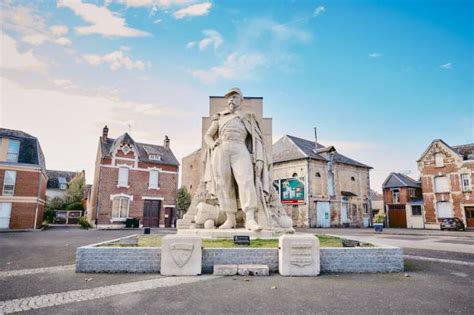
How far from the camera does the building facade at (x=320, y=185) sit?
2984 centimetres

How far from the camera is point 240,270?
5418 millimetres

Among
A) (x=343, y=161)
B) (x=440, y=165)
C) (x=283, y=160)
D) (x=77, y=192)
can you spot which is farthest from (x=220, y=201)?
(x=77, y=192)

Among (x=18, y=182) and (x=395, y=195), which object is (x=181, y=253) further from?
(x=395, y=195)

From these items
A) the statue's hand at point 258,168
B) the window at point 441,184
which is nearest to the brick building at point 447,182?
the window at point 441,184

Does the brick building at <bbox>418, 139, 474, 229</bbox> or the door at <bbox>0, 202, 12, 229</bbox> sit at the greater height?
the brick building at <bbox>418, 139, 474, 229</bbox>

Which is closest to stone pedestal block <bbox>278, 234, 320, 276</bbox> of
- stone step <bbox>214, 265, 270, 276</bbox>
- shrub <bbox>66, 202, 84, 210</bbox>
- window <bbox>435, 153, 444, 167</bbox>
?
stone step <bbox>214, 265, 270, 276</bbox>

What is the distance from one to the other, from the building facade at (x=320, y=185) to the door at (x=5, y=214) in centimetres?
2374

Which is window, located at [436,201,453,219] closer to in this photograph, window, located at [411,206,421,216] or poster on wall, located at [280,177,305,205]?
window, located at [411,206,421,216]

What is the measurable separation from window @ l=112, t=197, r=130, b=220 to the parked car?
2959 centimetres

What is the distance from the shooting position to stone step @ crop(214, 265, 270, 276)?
5.41m

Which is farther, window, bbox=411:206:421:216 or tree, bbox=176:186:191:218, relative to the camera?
tree, bbox=176:186:191:218

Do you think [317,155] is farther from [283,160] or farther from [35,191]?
[35,191]

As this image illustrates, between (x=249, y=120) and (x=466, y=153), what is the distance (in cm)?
2999

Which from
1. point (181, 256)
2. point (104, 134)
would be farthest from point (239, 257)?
point (104, 134)
